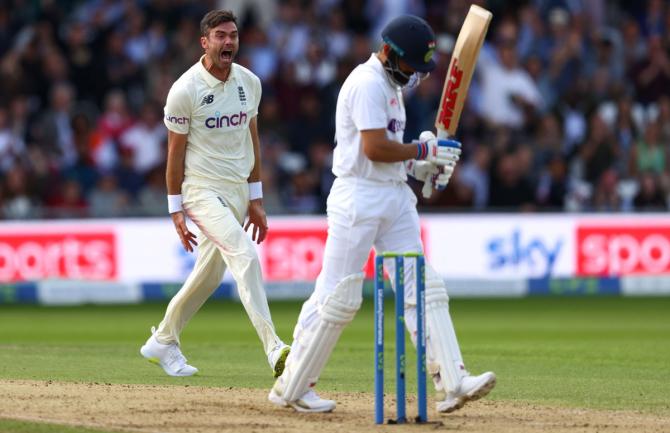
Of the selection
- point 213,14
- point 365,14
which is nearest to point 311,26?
point 365,14

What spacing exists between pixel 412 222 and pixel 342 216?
0.36 m

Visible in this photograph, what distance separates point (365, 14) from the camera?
60.6 feet

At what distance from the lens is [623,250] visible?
1552 cm

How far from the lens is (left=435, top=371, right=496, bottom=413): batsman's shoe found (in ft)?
21.0

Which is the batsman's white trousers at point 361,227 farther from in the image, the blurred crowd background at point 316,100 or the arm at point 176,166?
the blurred crowd background at point 316,100

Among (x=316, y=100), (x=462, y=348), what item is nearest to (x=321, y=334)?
(x=462, y=348)

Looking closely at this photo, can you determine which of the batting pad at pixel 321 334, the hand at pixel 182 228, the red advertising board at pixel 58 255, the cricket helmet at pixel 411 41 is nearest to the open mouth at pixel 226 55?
the hand at pixel 182 228

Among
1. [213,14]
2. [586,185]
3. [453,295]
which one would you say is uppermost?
[213,14]

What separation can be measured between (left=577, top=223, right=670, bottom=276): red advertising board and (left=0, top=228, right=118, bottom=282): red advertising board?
5218 millimetres

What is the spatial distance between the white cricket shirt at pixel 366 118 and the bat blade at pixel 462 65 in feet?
1.20

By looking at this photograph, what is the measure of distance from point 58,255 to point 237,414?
8.74 metres

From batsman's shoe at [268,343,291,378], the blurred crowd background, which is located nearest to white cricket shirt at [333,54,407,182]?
batsman's shoe at [268,343,291,378]

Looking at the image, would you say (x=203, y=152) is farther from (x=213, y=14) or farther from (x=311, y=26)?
(x=311, y=26)

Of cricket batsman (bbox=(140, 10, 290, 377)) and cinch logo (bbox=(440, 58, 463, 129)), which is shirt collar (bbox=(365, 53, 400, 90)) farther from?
cricket batsman (bbox=(140, 10, 290, 377))
